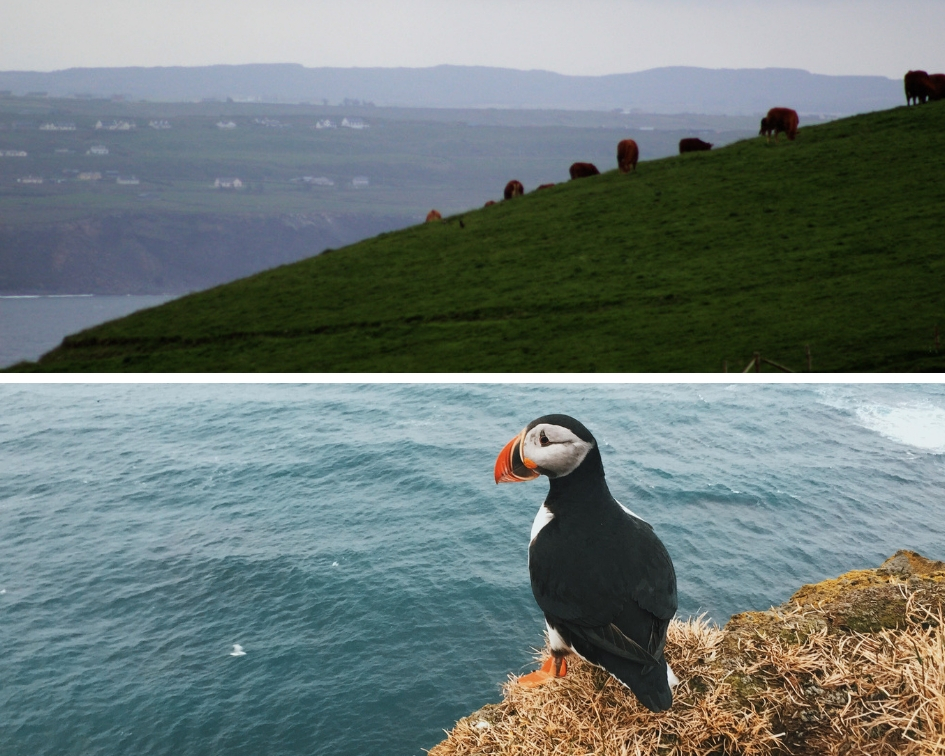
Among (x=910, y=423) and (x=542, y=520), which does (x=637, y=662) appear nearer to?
(x=542, y=520)

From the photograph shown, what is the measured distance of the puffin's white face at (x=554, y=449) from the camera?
4.49 metres

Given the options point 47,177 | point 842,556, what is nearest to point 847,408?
point 842,556

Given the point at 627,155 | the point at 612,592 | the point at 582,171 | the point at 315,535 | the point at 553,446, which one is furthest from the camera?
the point at 582,171

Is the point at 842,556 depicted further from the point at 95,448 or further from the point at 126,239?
the point at 126,239

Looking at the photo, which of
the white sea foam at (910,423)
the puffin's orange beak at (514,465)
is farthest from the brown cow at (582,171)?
the puffin's orange beak at (514,465)

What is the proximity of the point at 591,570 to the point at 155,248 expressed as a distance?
58.3m

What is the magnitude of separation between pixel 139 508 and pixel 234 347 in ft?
40.9

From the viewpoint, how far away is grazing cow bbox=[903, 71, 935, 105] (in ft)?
94.3

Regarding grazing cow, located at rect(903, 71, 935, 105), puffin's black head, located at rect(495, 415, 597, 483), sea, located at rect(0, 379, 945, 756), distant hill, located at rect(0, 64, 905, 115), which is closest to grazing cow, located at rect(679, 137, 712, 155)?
grazing cow, located at rect(903, 71, 935, 105)

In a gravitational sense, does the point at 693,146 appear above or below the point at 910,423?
above

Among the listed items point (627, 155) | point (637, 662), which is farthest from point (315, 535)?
point (627, 155)

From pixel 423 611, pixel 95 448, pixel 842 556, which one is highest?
pixel 95 448

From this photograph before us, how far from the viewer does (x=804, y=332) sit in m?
16.5

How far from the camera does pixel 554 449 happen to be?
14.8ft
